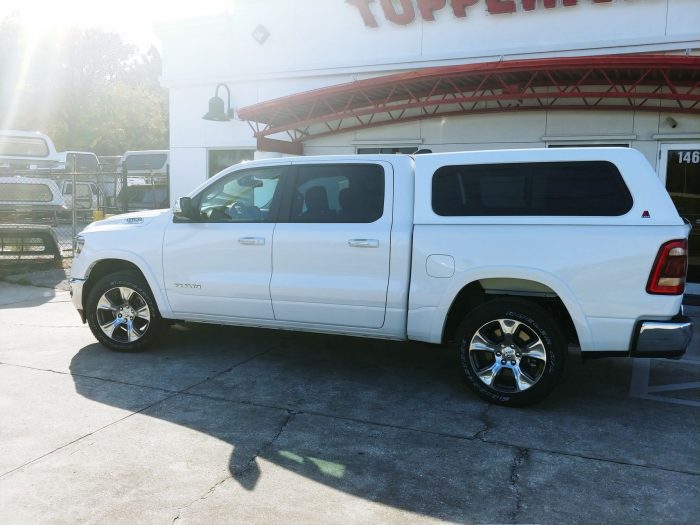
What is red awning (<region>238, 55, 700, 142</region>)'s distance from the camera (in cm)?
873

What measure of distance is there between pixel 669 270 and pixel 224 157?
1066 centimetres

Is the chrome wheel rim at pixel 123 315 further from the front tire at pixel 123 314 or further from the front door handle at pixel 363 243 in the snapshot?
the front door handle at pixel 363 243

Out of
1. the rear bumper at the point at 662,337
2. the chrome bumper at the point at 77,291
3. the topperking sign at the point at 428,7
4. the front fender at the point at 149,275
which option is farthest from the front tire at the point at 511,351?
the topperking sign at the point at 428,7

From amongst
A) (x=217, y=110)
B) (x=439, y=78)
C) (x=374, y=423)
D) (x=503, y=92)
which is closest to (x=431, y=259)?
(x=374, y=423)

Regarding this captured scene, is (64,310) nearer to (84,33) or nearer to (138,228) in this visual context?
(138,228)

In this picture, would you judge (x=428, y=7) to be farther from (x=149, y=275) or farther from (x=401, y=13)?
(x=149, y=275)

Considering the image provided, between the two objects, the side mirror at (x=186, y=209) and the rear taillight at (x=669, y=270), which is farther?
the side mirror at (x=186, y=209)

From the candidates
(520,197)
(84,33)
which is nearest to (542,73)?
(520,197)

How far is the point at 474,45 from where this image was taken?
10789 millimetres

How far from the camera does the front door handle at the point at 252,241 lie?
17.8 ft

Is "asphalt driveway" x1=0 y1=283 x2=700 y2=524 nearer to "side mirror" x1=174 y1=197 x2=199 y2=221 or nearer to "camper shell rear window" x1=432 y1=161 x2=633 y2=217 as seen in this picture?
"side mirror" x1=174 y1=197 x2=199 y2=221

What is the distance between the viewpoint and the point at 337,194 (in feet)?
17.6

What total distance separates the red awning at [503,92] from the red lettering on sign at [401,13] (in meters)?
1.48

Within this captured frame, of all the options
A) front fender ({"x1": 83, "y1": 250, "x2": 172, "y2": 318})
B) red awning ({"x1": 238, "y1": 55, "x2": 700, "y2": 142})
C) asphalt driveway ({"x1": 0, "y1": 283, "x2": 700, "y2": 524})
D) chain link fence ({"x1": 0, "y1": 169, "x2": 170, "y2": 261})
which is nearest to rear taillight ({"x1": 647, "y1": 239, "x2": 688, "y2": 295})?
asphalt driveway ({"x1": 0, "y1": 283, "x2": 700, "y2": 524})
